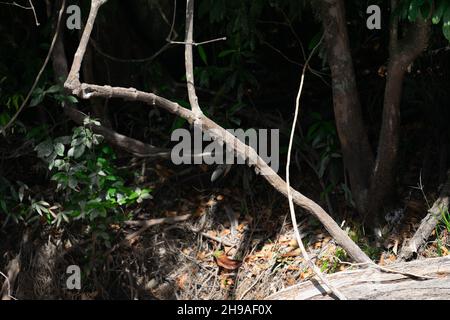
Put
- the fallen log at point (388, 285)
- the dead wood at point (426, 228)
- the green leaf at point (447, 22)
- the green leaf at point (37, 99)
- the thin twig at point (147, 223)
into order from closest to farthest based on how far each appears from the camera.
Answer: the fallen log at point (388, 285), the green leaf at point (447, 22), the dead wood at point (426, 228), the green leaf at point (37, 99), the thin twig at point (147, 223)

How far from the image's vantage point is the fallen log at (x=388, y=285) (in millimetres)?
3221

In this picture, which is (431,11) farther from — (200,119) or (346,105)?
(200,119)

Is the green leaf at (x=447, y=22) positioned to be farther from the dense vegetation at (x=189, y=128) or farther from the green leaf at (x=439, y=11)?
the dense vegetation at (x=189, y=128)

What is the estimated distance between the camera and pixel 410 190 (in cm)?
497

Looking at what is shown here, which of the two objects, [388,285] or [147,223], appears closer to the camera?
[388,285]

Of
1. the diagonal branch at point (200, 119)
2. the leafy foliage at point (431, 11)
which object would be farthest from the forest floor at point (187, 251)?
the leafy foliage at point (431, 11)

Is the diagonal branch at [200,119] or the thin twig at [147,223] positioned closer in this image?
the diagonal branch at [200,119]

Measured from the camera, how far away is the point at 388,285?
3281mm

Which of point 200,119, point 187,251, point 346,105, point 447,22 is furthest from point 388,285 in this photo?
point 187,251

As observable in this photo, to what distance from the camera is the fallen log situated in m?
3.22

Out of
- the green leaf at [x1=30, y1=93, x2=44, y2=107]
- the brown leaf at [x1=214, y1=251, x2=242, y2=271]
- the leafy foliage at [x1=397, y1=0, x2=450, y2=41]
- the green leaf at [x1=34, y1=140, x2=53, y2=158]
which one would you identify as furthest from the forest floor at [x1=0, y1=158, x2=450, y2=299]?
the leafy foliage at [x1=397, y1=0, x2=450, y2=41]

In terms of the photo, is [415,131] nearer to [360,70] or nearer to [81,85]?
[360,70]
